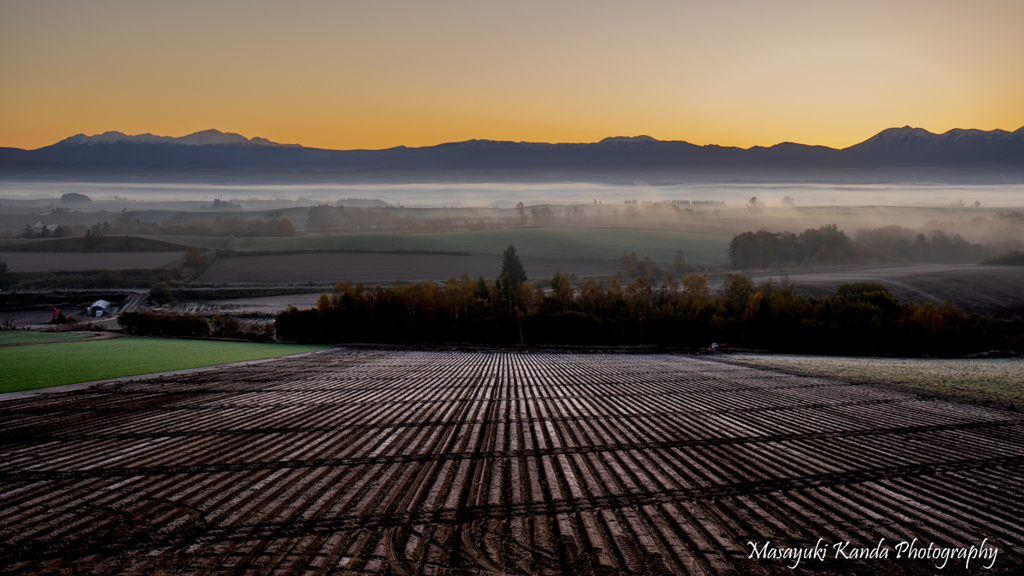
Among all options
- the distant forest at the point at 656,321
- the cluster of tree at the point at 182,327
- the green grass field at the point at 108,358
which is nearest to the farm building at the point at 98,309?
the cluster of tree at the point at 182,327

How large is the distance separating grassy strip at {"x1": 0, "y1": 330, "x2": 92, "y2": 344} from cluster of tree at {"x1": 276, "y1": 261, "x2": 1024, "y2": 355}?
64.4 ft

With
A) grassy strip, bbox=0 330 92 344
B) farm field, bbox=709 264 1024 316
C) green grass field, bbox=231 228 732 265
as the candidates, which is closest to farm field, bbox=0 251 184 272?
green grass field, bbox=231 228 732 265

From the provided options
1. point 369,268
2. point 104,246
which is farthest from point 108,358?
point 104,246

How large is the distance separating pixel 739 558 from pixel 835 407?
13797 mm

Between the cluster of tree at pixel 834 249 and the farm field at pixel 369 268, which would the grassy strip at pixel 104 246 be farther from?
the cluster of tree at pixel 834 249

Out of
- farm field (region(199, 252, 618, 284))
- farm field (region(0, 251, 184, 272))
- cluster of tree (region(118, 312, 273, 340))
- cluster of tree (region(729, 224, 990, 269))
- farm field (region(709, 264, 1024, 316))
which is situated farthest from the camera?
cluster of tree (region(729, 224, 990, 269))

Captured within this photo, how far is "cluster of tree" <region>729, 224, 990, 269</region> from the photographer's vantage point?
128000 mm

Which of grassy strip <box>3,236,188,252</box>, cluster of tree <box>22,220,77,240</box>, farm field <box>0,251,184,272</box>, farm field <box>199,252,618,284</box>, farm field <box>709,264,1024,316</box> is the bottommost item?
farm field <box>709,264,1024,316</box>

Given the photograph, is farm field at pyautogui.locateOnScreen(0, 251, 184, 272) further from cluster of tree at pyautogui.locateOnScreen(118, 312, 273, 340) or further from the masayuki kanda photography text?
the masayuki kanda photography text

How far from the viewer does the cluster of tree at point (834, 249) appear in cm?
12800

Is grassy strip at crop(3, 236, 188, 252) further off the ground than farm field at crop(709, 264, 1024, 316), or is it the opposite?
grassy strip at crop(3, 236, 188, 252)

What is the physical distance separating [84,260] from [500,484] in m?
159

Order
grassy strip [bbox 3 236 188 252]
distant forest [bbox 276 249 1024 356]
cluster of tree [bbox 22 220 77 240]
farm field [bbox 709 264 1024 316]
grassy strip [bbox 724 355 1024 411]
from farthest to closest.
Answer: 1. cluster of tree [bbox 22 220 77 240]
2. grassy strip [bbox 3 236 188 252]
3. farm field [bbox 709 264 1024 316]
4. distant forest [bbox 276 249 1024 356]
5. grassy strip [bbox 724 355 1024 411]

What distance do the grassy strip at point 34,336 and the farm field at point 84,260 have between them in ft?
237
